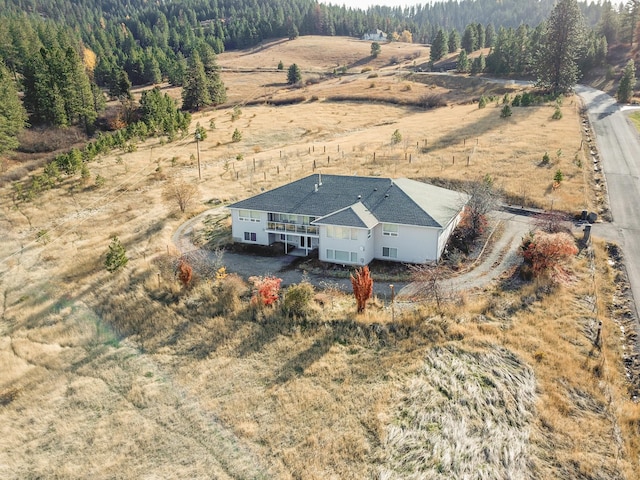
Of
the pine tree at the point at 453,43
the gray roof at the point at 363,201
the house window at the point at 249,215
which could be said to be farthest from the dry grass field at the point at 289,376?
the pine tree at the point at 453,43

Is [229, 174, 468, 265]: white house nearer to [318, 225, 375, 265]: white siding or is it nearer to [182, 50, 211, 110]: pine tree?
[318, 225, 375, 265]: white siding

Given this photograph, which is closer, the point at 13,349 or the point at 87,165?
the point at 13,349

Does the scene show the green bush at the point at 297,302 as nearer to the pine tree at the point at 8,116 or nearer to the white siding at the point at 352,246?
the white siding at the point at 352,246

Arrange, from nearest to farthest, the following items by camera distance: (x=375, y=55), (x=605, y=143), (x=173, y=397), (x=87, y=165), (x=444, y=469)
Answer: (x=444, y=469) < (x=173, y=397) < (x=605, y=143) < (x=87, y=165) < (x=375, y=55)

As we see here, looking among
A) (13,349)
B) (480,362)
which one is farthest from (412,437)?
(13,349)

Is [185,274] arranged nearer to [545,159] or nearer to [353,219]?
[353,219]

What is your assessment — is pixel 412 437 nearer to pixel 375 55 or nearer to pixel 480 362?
pixel 480 362
